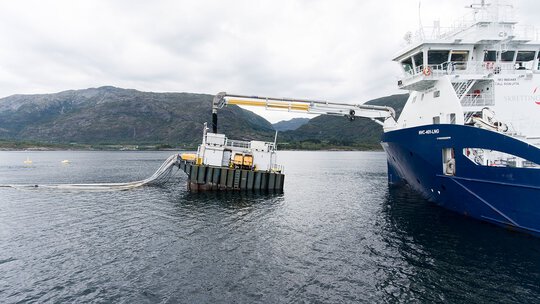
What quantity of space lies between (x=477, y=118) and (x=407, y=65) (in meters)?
11.4

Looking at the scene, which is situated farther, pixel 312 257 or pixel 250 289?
pixel 312 257

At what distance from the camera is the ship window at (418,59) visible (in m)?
31.1

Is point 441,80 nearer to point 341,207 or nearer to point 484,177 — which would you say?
point 484,177

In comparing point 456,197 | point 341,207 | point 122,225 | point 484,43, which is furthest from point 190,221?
point 484,43

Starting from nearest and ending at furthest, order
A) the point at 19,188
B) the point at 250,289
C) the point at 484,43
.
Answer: the point at 250,289 < the point at 484,43 < the point at 19,188

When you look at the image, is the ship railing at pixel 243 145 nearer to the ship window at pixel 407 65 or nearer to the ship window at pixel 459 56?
the ship window at pixel 407 65

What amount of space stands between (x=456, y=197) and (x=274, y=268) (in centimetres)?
1843

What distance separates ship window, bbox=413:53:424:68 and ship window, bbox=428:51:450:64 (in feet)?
2.55

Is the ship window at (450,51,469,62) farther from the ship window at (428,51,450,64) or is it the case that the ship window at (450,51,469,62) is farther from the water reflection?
the water reflection

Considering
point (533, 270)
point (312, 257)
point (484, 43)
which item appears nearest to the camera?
point (533, 270)

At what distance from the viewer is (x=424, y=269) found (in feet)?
→ 57.1

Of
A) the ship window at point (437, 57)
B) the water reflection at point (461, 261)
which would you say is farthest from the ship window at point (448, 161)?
the ship window at point (437, 57)

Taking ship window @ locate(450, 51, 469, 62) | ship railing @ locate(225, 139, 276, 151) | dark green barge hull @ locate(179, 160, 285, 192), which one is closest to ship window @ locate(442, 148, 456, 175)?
ship window @ locate(450, 51, 469, 62)

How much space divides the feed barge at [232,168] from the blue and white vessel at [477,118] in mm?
19194
